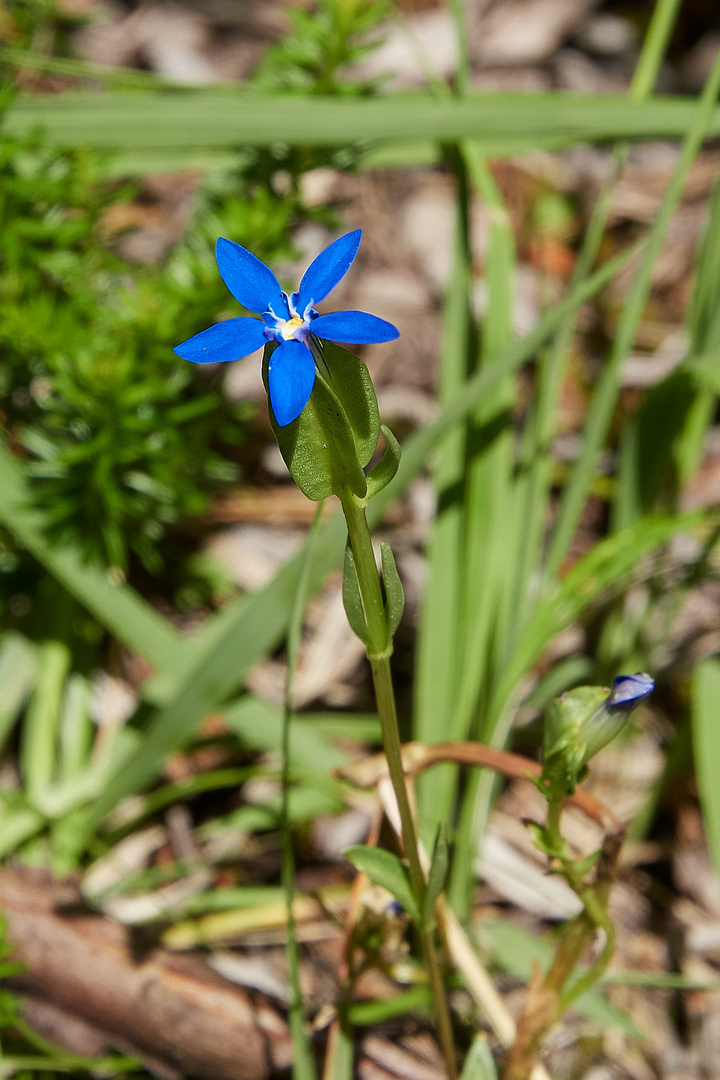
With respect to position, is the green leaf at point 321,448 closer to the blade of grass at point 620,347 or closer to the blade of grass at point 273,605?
the blade of grass at point 273,605

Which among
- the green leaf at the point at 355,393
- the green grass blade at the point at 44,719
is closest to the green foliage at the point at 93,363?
the green grass blade at the point at 44,719

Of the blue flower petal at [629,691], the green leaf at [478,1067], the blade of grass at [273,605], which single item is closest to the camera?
the blue flower petal at [629,691]

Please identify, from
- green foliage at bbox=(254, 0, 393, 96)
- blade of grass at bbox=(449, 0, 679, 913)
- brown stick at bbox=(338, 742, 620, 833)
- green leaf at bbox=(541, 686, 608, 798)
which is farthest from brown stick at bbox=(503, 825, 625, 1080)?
green foliage at bbox=(254, 0, 393, 96)

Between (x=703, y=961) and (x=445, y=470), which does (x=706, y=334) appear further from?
(x=703, y=961)

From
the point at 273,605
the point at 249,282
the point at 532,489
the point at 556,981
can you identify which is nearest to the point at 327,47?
the point at 532,489

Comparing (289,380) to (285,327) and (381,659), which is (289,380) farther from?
(381,659)

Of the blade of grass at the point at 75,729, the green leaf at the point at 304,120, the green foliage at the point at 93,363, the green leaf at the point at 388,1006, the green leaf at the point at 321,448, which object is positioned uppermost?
the green leaf at the point at 304,120

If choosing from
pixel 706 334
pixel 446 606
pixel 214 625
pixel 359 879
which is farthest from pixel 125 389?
pixel 706 334

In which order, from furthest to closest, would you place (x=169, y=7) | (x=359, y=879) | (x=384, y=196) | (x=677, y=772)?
(x=169, y=7), (x=384, y=196), (x=677, y=772), (x=359, y=879)
